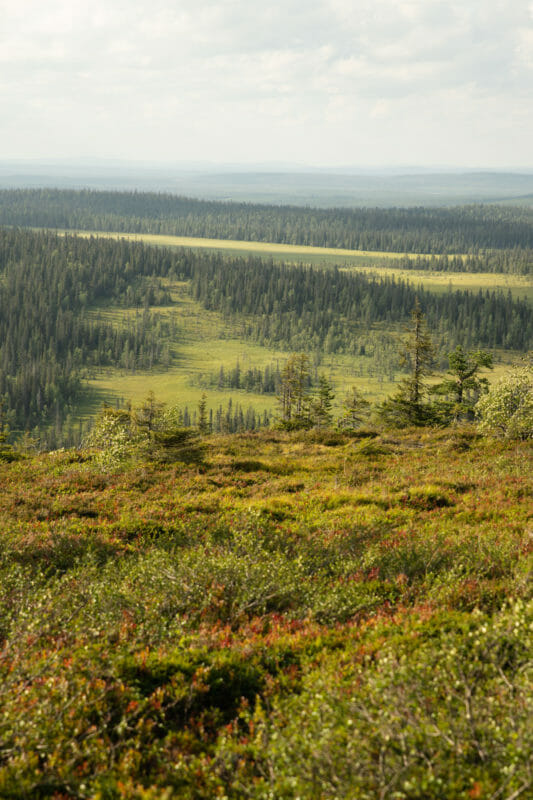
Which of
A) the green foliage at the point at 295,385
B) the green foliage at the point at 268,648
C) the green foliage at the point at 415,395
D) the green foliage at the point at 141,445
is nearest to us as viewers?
the green foliage at the point at 268,648

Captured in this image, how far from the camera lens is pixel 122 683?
8508 millimetres

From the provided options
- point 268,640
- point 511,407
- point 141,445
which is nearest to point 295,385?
point 511,407

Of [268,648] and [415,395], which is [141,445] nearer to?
[268,648]

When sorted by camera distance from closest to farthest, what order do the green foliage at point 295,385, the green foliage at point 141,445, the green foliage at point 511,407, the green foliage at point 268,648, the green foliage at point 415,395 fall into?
1. the green foliage at point 268,648
2. the green foliage at point 141,445
3. the green foliage at point 511,407
4. the green foliage at point 415,395
5. the green foliage at point 295,385

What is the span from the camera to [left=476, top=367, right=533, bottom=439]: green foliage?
3372cm

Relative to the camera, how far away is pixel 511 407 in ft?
116

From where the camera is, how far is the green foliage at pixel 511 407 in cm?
3372

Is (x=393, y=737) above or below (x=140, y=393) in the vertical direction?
above

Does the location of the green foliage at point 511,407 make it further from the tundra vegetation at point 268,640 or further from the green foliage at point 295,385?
the green foliage at point 295,385

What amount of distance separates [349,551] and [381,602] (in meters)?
3.22

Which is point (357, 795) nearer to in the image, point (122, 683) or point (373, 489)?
point (122, 683)

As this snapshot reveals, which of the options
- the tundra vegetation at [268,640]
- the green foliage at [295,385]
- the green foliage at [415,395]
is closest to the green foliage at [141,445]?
the tundra vegetation at [268,640]

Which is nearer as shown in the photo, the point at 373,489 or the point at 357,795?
the point at 357,795

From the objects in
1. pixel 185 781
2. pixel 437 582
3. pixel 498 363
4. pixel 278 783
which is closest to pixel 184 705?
pixel 185 781
